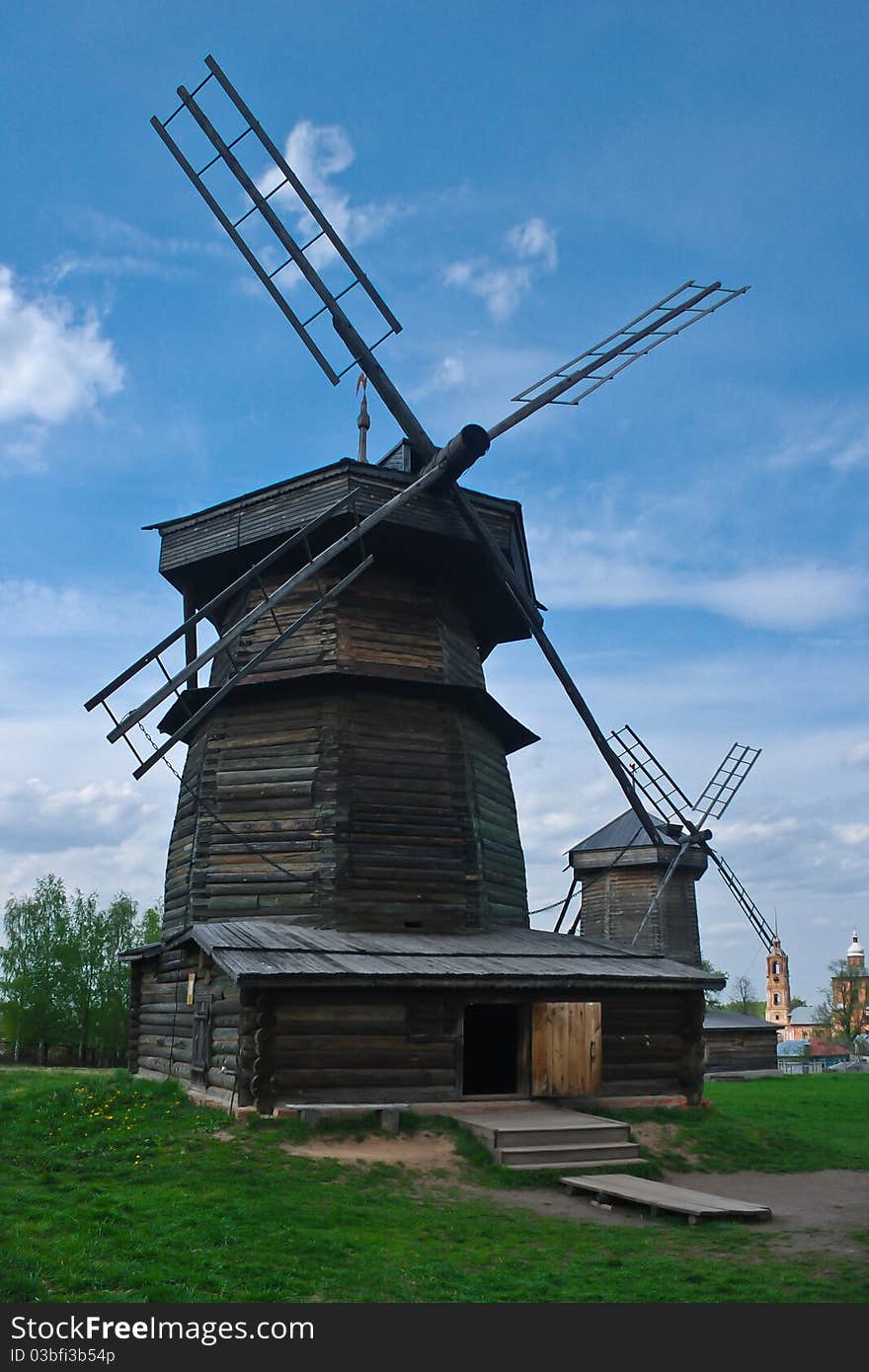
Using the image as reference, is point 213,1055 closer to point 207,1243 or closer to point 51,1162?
point 51,1162

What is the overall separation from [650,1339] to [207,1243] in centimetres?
390

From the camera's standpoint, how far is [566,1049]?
17359 mm

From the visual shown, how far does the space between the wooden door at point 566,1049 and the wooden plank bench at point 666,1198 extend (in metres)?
4.07

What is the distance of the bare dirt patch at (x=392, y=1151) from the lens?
1353 cm

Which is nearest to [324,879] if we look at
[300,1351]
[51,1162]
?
[51,1162]

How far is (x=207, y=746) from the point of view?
19.9 meters

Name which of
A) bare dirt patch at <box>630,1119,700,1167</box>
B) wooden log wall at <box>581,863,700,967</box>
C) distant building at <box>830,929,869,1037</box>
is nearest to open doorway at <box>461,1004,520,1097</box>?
bare dirt patch at <box>630,1119,700,1167</box>

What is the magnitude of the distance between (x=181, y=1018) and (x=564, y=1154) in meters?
7.92

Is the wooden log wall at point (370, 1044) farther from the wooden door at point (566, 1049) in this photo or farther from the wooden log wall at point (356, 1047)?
the wooden door at point (566, 1049)

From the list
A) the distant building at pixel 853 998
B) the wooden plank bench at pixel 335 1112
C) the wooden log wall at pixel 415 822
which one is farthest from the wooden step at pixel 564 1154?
the distant building at pixel 853 998

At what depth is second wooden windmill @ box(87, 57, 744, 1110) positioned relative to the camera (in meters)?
16.0

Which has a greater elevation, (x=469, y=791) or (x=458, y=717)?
(x=458, y=717)

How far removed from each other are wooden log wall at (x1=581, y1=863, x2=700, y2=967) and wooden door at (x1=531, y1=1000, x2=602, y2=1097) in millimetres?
23310

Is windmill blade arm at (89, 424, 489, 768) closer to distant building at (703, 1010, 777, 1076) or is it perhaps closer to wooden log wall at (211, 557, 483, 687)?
wooden log wall at (211, 557, 483, 687)
